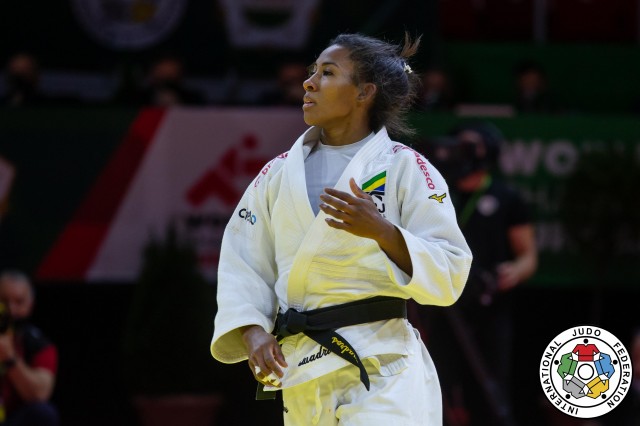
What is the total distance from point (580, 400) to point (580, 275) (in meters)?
4.01

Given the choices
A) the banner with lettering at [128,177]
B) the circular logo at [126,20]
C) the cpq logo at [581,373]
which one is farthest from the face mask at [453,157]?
the circular logo at [126,20]

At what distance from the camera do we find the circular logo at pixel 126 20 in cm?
940

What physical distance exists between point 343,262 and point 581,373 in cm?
142

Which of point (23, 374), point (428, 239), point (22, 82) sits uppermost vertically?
point (428, 239)

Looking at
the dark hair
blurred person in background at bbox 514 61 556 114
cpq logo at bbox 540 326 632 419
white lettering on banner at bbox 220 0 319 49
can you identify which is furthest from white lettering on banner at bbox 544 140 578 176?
the dark hair

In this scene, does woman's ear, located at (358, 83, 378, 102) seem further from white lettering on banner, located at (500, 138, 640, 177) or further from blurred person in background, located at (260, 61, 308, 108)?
blurred person in background, located at (260, 61, 308, 108)

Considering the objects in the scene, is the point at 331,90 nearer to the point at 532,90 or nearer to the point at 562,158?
the point at 562,158

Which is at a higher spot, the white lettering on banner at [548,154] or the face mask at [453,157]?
the face mask at [453,157]

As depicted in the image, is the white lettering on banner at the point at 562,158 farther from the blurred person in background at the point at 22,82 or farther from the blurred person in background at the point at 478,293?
the blurred person in background at the point at 22,82

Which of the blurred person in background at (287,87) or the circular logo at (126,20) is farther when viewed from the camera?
the circular logo at (126,20)

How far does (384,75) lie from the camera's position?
12.2 ft

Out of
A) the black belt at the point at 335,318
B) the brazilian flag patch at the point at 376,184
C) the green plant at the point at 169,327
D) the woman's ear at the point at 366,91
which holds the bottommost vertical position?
the green plant at the point at 169,327

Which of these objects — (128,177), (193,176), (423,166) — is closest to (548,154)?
(193,176)

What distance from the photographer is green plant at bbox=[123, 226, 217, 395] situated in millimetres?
7715
